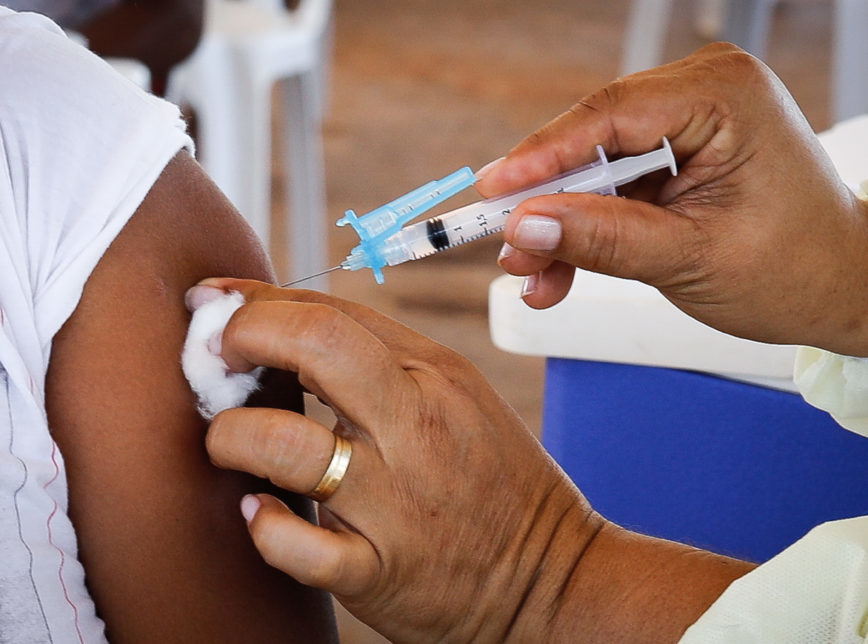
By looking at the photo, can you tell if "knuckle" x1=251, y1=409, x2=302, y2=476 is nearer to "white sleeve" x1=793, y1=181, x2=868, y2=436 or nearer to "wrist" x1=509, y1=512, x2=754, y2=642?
"wrist" x1=509, y1=512, x2=754, y2=642

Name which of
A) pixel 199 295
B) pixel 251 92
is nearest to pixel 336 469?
pixel 199 295

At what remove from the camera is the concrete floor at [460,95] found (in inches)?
123

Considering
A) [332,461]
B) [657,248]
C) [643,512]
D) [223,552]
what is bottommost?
[643,512]

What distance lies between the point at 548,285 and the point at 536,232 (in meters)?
0.17

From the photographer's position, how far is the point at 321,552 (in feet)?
2.30

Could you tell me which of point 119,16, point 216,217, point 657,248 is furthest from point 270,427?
point 119,16

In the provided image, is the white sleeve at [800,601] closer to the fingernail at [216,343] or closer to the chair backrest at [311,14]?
the fingernail at [216,343]

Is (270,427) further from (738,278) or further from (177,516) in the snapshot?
(738,278)

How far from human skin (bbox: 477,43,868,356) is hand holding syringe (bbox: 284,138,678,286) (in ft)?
0.04

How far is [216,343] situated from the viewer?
746 mm

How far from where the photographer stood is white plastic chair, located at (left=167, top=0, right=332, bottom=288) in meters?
2.24

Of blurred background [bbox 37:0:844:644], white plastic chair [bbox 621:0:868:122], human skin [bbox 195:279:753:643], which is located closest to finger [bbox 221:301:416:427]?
human skin [bbox 195:279:753:643]

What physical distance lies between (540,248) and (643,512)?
15.9 inches

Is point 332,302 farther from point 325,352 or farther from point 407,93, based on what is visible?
point 407,93
